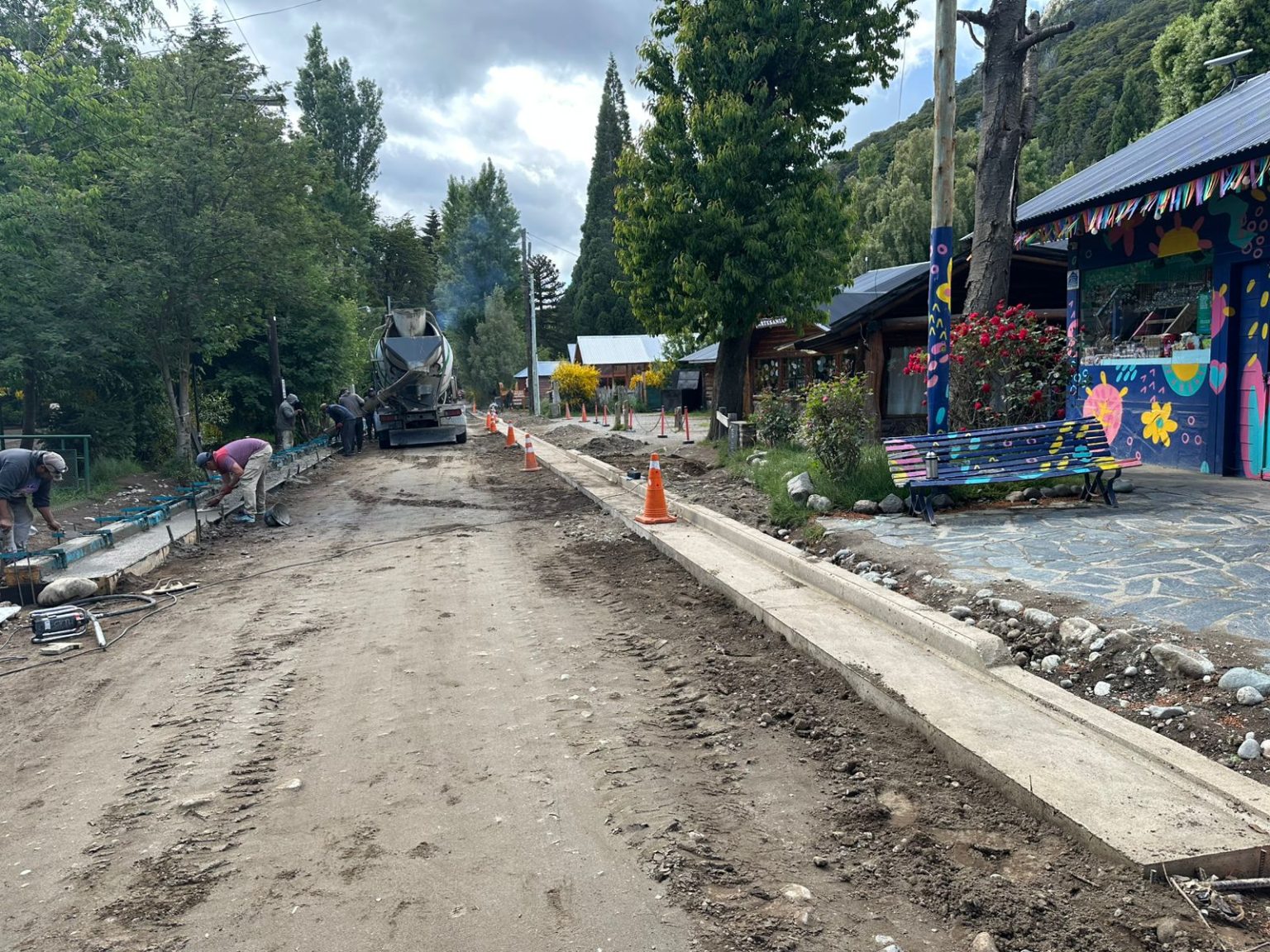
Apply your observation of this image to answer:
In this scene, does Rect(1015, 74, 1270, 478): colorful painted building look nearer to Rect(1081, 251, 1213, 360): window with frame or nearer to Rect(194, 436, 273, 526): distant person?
Rect(1081, 251, 1213, 360): window with frame

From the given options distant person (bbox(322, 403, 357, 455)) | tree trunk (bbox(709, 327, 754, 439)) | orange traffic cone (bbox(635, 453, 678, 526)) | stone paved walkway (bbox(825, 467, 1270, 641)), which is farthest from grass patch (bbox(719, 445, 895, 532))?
distant person (bbox(322, 403, 357, 455))

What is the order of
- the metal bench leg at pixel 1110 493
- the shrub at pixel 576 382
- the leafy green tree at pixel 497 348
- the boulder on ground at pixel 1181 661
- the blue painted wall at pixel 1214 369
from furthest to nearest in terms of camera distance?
the leafy green tree at pixel 497 348 → the shrub at pixel 576 382 → the blue painted wall at pixel 1214 369 → the metal bench leg at pixel 1110 493 → the boulder on ground at pixel 1181 661

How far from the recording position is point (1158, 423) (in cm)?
1099

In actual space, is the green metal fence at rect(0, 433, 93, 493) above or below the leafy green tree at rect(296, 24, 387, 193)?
below

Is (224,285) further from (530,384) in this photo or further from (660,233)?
(530,384)

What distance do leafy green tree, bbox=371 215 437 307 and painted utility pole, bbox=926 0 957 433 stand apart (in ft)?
185

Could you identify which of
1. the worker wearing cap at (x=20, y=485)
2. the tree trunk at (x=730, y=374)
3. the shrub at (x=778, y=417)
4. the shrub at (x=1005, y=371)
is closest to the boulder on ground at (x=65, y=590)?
the worker wearing cap at (x=20, y=485)

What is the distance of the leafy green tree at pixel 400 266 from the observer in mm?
61781

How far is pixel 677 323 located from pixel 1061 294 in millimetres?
8149

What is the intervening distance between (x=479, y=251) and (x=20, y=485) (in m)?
66.0

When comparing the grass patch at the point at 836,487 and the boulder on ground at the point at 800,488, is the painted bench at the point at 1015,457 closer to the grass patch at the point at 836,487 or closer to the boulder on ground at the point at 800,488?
the grass patch at the point at 836,487

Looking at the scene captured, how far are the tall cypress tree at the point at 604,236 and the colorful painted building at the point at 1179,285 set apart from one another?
56.6 meters

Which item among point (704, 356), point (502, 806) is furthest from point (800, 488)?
point (704, 356)

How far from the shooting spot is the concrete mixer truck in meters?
26.2
